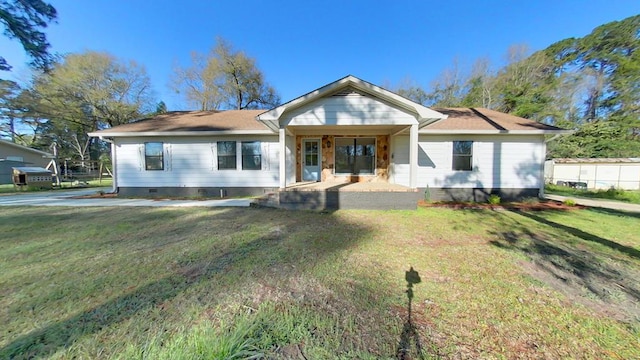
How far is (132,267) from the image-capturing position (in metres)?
3.25

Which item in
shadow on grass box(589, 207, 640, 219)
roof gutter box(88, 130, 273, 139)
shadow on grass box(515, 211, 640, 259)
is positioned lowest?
shadow on grass box(515, 211, 640, 259)

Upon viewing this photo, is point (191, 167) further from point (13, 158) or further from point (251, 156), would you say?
point (13, 158)

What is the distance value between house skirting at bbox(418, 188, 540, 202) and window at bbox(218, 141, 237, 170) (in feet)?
26.7

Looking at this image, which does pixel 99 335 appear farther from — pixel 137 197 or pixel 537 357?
pixel 137 197

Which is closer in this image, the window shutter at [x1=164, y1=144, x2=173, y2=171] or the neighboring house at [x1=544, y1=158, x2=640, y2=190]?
the window shutter at [x1=164, y1=144, x2=173, y2=171]

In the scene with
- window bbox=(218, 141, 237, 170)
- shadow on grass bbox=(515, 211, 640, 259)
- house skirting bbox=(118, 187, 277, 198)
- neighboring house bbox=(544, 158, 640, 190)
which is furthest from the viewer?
neighboring house bbox=(544, 158, 640, 190)

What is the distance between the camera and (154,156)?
9.90m

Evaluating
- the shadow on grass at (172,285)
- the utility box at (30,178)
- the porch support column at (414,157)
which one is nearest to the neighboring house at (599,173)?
the porch support column at (414,157)

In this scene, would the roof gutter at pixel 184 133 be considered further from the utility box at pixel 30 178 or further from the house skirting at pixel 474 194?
the utility box at pixel 30 178

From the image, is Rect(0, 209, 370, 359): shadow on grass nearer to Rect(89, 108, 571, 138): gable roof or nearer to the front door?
the front door

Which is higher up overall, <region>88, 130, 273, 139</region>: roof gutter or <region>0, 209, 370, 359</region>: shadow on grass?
<region>88, 130, 273, 139</region>: roof gutter

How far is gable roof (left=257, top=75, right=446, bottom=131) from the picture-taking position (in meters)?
7.00

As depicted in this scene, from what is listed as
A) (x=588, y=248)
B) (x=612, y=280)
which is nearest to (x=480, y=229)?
(x=588, y=248)

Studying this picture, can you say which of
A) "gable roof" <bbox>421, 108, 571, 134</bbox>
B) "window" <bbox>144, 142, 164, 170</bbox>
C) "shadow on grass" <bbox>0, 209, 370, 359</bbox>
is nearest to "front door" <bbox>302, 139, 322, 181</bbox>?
"gable roof" <bbox>421, 108, 571, 134</bbox>
